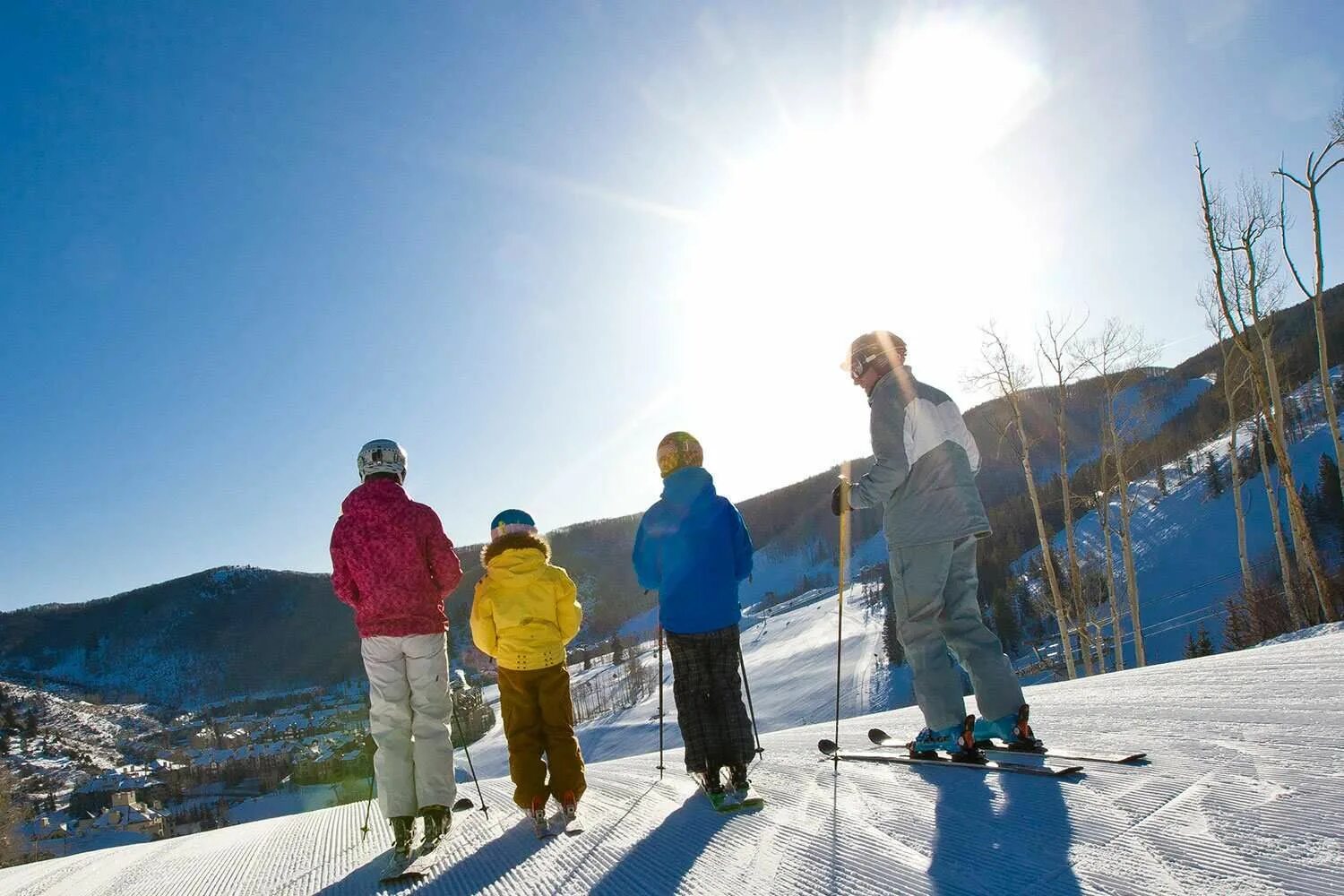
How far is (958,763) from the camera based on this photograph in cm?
284

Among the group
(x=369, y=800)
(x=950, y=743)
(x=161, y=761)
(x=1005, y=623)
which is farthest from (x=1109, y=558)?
(x=161, y=761)

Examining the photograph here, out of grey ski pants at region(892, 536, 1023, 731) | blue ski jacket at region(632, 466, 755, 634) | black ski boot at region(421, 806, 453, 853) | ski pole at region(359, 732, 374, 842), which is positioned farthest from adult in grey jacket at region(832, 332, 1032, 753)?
ski pole at region(359, 732, 374, 842)

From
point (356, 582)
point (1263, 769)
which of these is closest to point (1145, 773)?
point (1263, 769)

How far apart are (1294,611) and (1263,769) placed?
1570 centimetres

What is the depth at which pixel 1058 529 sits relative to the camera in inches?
4166

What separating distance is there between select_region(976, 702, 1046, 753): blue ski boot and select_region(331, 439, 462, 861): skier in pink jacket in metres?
2.34

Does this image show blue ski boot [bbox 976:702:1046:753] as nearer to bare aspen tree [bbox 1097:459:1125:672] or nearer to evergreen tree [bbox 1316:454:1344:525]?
bare aspen tree [bbox 1097:459:1125:672]

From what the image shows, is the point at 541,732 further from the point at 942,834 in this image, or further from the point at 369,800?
the point at 942,834

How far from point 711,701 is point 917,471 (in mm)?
1400

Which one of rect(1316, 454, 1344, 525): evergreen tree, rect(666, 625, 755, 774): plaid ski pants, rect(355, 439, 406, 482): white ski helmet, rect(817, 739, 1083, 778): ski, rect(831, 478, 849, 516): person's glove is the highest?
rect(355, 439, 406, 482): white ski helmet

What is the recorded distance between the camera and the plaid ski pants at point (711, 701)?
300 centimetres

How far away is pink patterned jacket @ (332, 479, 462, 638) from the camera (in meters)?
2.92

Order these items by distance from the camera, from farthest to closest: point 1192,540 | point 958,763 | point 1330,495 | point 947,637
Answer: point 1192,540 < point 1330,495 < point 947,637 < point 958,763

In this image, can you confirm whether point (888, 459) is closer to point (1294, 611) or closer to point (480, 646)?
point (480, 646)
